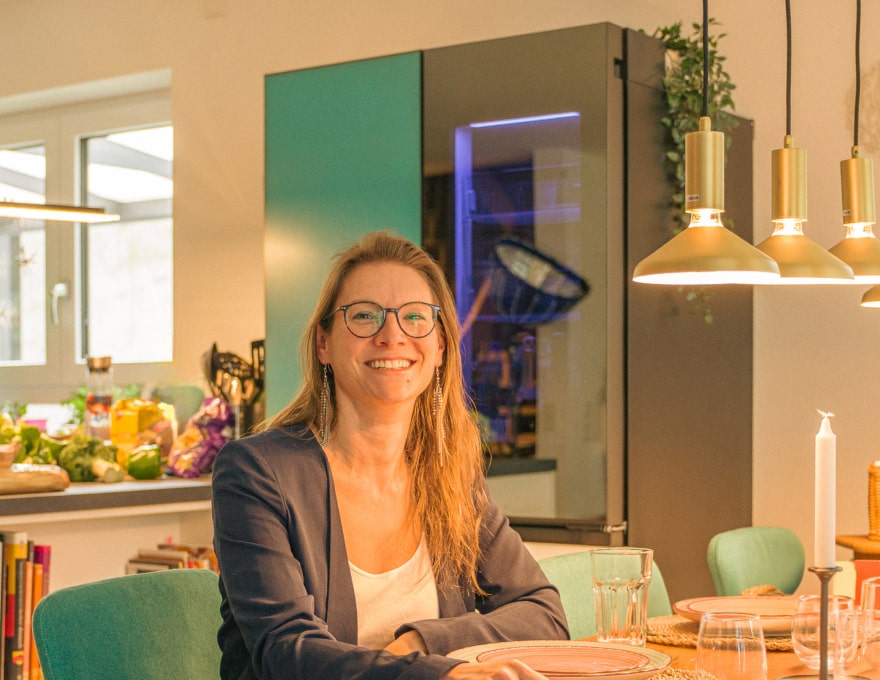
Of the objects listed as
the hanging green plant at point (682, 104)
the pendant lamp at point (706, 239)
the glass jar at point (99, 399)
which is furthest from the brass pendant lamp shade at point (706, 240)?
the glass jar at point (99, 399)

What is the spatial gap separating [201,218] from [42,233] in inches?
46.1

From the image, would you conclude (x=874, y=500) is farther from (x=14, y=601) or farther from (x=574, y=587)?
(x=14, y=601)

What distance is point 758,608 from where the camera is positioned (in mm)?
2047

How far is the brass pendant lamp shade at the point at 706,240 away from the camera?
5.68 ft

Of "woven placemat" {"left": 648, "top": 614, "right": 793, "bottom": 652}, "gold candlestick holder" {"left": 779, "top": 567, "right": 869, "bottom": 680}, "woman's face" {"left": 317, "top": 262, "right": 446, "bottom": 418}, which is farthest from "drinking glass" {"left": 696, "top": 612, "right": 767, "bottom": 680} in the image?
"woman's face" {"left": 317, "top": 262, "right": 446, "bottom": 418}

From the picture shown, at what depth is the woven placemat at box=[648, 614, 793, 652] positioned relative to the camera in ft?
6.02

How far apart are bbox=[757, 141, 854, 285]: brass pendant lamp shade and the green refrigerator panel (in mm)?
1566

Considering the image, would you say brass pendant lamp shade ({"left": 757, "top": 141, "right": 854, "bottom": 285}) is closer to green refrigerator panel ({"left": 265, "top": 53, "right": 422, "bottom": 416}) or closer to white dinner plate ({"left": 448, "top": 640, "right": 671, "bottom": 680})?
white dinner plate ({"left": 448, "top": 640, "right": 671, "bottom": 680})

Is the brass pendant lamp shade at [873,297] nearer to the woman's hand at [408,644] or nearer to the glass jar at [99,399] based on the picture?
the woman's hand at [408,644]

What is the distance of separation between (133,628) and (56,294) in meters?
4.16

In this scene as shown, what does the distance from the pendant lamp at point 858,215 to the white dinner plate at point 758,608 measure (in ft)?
1.94

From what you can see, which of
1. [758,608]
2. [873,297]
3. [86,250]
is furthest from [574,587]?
[86,250]

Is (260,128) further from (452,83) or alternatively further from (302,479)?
(302,479)

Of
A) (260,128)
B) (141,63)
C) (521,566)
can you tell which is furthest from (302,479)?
(141,63)
